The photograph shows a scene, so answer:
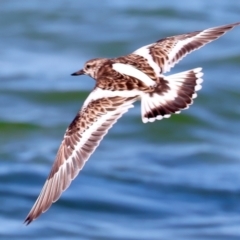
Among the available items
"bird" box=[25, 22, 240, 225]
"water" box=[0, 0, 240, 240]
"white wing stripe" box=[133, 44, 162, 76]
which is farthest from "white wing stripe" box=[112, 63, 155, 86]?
"water" box=[0, 0, 240, 240]

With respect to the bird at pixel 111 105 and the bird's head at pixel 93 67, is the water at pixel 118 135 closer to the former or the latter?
the bird's head at pixel 93 67

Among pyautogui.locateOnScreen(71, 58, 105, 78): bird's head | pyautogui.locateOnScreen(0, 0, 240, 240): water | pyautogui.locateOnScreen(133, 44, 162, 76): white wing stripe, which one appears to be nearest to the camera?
pyautogui.locateOnScreen(133, 44, 162, 76): white wing stripe

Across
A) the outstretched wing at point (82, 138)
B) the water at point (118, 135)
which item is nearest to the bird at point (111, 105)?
the outstretched wing at point (82, 138)

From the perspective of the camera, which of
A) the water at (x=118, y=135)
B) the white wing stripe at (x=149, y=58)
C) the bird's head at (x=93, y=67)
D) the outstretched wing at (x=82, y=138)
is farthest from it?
the water at (x=118, y=135)

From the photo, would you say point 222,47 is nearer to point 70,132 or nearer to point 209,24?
point 209,24

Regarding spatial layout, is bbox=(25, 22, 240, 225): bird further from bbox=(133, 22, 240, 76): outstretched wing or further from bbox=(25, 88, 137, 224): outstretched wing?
bbox=(133, 22, 240, 76): outstretched wing

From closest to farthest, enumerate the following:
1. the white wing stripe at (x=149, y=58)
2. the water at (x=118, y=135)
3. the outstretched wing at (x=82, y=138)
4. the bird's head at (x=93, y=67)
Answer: the outstretched wing at (x=82, y=138)
the white wing stripe at (x=149, y=58)
the bird's head at (x=93, y=67)
the water at (x=118, y=135)

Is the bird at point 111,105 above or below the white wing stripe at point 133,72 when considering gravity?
below
